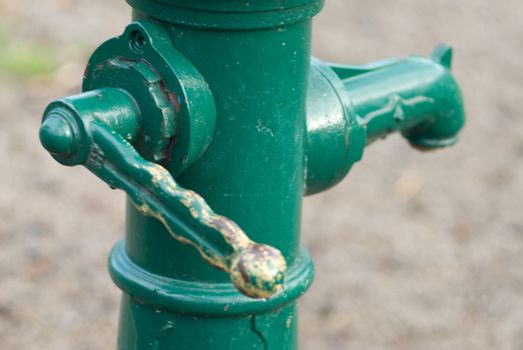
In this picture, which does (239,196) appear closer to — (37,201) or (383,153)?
(37,201)

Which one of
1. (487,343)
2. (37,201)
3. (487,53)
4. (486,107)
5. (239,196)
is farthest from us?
(487,53)

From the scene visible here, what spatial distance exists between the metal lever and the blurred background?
1.12 m

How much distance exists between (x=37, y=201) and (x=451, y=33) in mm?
2101

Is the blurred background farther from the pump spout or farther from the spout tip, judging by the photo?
the spout tip

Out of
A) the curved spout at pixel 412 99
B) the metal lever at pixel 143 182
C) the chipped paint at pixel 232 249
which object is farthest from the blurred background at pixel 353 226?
the chipped paint at pixel 232 249

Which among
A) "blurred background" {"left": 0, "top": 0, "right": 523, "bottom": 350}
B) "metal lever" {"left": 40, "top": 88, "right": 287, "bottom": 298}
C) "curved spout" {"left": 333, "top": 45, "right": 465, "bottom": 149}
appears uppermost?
"metal lever" {"left": 40, "top": 88, "right": 287, "bottom": 298}

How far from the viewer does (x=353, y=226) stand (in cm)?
294

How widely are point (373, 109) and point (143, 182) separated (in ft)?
1.72

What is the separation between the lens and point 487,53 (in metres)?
4.10

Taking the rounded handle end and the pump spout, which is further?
the pump spout

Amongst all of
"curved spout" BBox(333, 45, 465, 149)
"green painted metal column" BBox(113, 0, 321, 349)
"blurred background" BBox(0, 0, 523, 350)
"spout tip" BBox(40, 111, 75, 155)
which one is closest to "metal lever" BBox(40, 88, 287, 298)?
"spout tip" BBox(40, 111, 75, 155)

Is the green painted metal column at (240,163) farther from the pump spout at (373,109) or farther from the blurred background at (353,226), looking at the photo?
the blurred background at (353,226)

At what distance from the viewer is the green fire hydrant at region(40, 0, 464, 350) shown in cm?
103

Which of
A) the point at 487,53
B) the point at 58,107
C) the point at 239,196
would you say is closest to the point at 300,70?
the point at 239,196
